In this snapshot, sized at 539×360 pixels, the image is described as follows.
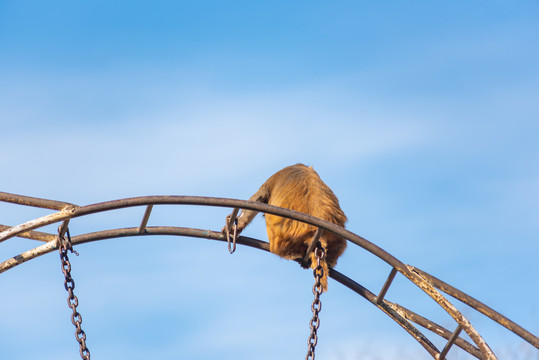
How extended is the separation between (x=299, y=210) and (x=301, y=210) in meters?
0.03

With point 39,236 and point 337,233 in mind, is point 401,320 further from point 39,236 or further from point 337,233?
point 39,236

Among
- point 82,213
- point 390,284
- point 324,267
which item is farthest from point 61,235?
point 390,284

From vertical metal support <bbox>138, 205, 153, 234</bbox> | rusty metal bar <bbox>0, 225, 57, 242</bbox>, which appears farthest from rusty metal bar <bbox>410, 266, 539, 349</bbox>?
rusty metal bar <bbox>0, 225, 57, 242</bbox>

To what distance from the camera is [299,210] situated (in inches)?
321

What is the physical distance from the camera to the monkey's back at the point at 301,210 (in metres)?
7.91

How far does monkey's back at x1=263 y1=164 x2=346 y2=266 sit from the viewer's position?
7906 mm

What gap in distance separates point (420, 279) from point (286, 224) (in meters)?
1.84

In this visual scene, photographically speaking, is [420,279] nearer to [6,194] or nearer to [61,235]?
[61,235]

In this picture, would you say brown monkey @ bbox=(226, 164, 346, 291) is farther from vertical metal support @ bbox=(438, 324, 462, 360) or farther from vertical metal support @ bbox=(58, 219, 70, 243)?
vertical metal support @ bbox=(58, 219, 70, 243)

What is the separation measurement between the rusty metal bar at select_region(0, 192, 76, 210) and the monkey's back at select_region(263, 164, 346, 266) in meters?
2.36

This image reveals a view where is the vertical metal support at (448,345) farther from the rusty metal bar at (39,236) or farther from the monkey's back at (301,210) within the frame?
the rusty metal bar at (39,236)

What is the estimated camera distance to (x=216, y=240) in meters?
7.09

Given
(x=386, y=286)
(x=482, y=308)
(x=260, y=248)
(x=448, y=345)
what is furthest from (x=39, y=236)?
(x=482, y=308)

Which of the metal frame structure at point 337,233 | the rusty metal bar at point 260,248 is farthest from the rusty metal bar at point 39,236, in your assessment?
the rusty metal bar at point 260,248
